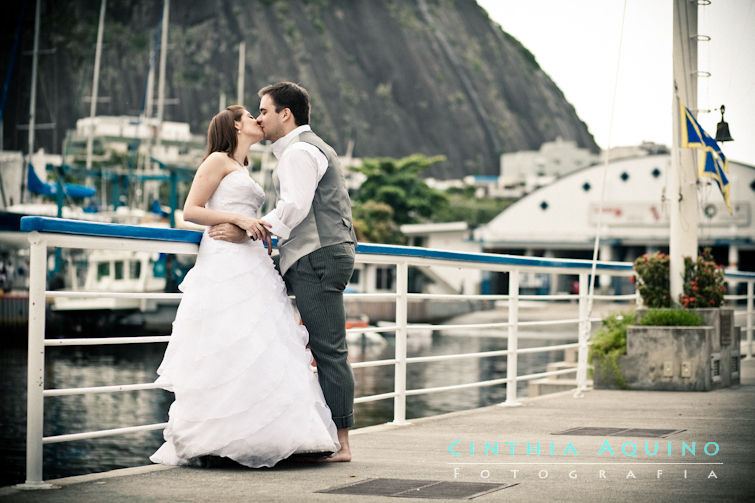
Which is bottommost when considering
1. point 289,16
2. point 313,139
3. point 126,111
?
point 313,139

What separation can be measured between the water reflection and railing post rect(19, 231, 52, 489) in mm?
9585

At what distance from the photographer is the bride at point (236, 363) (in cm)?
398

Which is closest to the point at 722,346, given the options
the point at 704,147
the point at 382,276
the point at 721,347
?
the point at 721,347

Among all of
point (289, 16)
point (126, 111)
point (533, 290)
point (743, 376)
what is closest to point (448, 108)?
point (289, 16)

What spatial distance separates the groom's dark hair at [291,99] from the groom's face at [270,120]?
2cm

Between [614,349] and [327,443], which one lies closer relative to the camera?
[327,443]

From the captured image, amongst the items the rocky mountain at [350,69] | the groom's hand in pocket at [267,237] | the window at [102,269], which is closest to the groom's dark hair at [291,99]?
the groom's hand in pocket at [267,237]

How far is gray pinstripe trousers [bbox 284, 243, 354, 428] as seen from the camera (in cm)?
423

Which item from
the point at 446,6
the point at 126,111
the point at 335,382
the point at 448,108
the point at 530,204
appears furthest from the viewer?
the point at 446,6

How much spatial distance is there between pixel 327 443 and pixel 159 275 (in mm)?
43228

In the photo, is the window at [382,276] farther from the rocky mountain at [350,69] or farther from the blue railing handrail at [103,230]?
the rocky mountain at [350,69]

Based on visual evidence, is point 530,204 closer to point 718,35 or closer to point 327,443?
point 718,35

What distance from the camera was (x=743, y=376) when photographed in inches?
371

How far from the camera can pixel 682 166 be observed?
8562 mm
